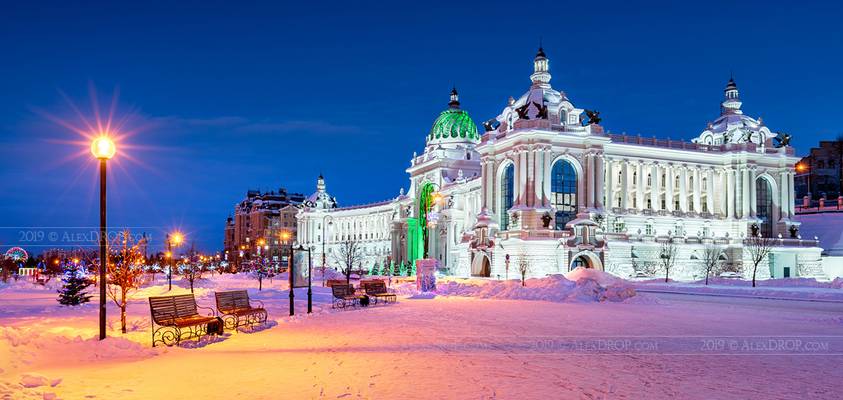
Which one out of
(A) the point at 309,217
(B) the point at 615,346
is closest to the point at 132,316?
(B) the point at 615,346

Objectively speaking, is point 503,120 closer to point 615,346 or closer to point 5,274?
point 5,274

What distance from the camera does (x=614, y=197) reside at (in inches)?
3125

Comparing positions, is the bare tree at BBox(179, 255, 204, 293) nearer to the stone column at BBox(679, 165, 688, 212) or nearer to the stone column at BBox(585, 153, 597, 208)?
the stone column at BBox(585, 153, 597, 208)

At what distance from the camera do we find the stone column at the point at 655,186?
80.7 meters

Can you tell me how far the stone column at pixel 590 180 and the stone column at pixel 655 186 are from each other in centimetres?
1030

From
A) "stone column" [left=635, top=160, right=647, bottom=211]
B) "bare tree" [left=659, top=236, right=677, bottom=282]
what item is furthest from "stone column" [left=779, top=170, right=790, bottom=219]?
"bare tree" [left=659, top=236, right=677, bottom=282]

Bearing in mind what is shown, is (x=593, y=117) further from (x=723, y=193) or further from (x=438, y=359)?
(x=438, y=359)

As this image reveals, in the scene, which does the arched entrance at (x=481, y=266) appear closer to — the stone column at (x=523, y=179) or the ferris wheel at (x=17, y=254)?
the stone column at (x=523, y=179)

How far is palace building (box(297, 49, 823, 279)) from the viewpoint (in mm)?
69562

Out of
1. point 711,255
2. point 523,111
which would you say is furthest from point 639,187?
point 523,111

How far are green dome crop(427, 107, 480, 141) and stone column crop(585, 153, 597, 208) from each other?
1528 inches

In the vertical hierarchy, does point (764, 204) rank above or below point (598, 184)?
below

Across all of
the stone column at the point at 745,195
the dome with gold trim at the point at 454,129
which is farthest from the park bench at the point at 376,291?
the dome with gold trim at the point at 454,129

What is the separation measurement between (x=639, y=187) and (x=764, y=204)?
17.4 meters
